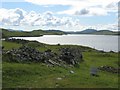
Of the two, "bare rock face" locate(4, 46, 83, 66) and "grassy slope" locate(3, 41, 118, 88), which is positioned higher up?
"bare rock face" locate(4, 46, 83, 66)

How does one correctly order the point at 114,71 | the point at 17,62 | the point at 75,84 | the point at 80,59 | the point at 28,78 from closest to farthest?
the point at 75,84
the point at 28,78
the point at 17,62
the point at 114,71
the point at 80,59

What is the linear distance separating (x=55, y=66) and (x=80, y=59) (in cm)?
1480

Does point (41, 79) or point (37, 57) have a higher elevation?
point (37, 57)

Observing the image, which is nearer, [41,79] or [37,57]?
[41,79]

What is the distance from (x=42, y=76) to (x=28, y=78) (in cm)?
271

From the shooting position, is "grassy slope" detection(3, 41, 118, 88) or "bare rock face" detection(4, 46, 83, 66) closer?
"grassy slope" detection(3, 41, 118, 88)

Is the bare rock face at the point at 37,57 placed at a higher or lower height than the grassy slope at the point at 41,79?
higher

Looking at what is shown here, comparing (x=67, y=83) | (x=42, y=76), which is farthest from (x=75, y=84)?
(x=42, y=76)

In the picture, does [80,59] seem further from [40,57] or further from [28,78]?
[28,78]

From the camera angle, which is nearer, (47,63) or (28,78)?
(28,78)

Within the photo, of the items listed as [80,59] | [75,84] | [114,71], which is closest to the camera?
[75,84]

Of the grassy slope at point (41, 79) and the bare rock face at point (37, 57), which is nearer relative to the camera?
the grassy slope at point (41, 79)

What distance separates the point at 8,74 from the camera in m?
39.6

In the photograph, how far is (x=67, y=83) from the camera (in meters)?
36.3
